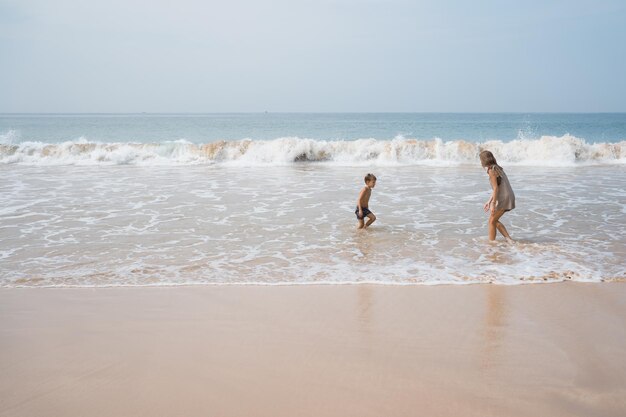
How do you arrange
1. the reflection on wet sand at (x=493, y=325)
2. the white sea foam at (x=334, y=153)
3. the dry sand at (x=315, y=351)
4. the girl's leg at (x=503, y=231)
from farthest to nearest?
the white sea foam at (x=334, y=153) < the girl's leg at (x=503, y=231) < the reflection on wet sand at (x=493, y=325) < the dry sand at (x=315, y=351)

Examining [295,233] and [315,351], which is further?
[295,233]

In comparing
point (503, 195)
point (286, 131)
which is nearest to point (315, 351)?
point (503, 195)

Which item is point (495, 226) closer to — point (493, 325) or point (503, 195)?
point (503, 195)

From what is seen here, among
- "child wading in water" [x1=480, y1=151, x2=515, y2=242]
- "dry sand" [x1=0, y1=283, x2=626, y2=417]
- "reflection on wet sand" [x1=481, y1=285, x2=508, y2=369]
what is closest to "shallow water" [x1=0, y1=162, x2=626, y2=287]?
"child wading in water" [x1=480, y1=151, x2=515, y2=242]

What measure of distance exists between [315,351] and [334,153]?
19.9 meters

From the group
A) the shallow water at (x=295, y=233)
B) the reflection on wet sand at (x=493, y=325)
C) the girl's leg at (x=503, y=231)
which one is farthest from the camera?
the girl's leg at (x=503, y=231)

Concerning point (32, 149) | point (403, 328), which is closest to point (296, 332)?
point (403, 328)

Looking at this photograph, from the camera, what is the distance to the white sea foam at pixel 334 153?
21703mm

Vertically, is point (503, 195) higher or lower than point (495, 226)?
higher

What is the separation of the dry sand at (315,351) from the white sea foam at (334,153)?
53.5ft

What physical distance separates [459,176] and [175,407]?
1469 cm

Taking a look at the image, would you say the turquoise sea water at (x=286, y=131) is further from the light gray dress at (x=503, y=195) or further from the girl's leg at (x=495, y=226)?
the girl's leg at (x=495, y=226)

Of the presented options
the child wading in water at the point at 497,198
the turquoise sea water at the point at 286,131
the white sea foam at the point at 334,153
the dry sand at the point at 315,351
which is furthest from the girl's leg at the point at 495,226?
the turquoise sea water at the point at 286,131

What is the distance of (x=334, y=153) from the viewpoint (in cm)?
2333
